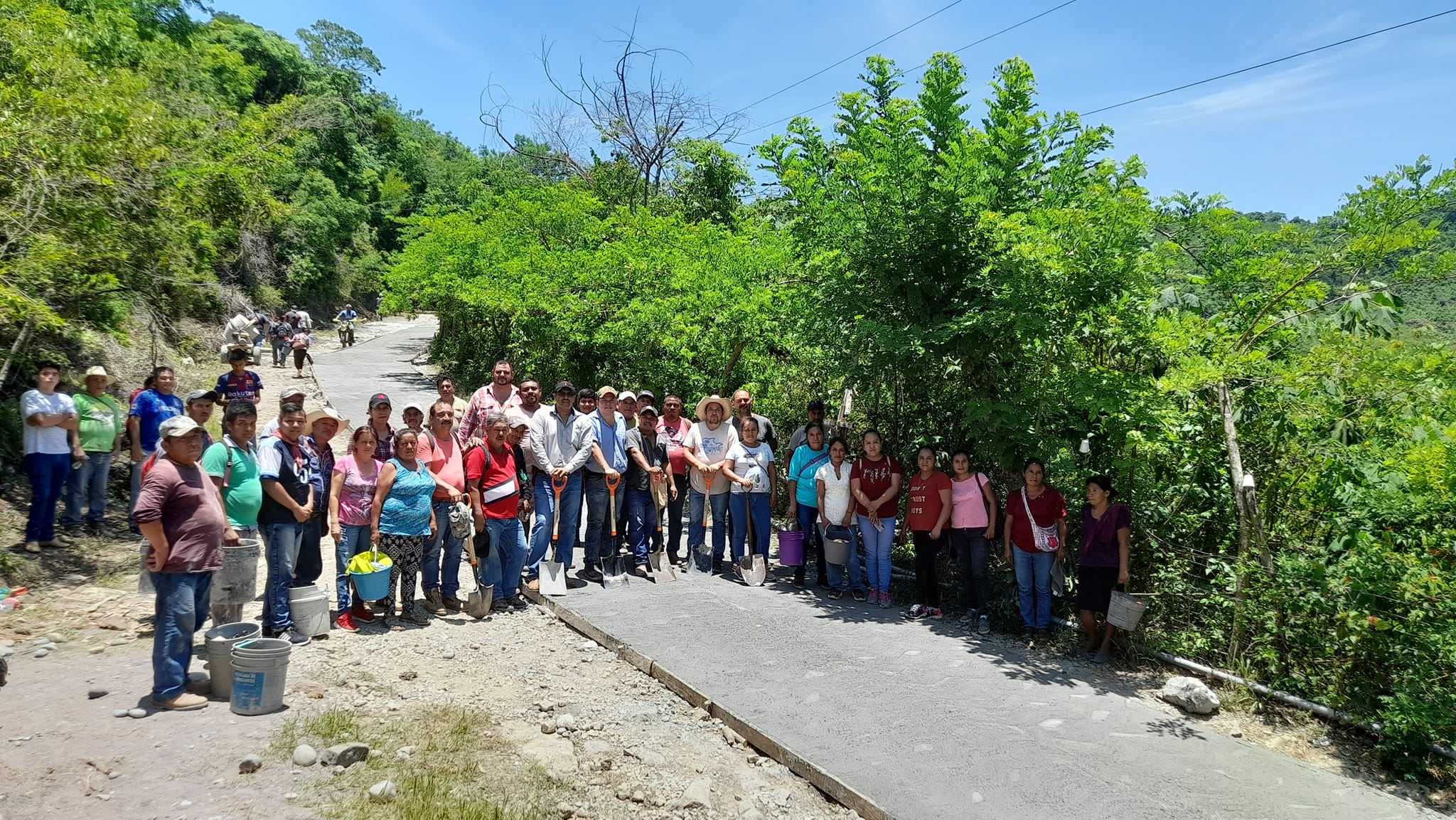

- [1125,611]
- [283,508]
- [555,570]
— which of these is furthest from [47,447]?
[1125,611]

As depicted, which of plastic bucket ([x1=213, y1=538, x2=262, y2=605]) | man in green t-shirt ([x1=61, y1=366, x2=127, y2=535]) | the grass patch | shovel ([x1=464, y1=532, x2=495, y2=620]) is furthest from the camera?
man in green t-shirt ([x1=61, y1=366, x2=127, y2=535])

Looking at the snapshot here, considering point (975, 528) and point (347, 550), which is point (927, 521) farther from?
point (347, 550)

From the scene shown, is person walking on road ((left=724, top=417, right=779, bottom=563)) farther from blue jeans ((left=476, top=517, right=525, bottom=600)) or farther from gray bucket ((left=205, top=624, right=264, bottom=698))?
gray bucket ((left=205, top=624, right=264, bottom=698))

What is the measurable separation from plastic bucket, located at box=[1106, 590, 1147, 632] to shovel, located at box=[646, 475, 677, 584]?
3961 mm

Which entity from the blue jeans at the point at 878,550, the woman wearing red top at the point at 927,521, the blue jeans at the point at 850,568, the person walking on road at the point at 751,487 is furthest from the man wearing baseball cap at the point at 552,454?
the woman wearing red top at the point at 927,521

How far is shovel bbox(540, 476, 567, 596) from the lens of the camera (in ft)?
25.4

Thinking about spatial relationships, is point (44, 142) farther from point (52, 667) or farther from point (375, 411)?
point (52, 667)

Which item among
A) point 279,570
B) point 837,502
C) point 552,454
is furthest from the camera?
point 837,502

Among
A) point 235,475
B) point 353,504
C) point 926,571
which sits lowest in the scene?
point 926,571

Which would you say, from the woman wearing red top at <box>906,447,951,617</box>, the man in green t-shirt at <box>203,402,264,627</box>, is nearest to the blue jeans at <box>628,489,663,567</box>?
the woman wearing red top at <box>906,447,951,617</box>

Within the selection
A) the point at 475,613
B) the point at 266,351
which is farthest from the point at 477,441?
the point at 266,351

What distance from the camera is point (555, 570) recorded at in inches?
309

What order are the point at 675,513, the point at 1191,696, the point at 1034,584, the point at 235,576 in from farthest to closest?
the point at 675,513
the point at 1034,584
the point at 235,576
the point at 1191,696

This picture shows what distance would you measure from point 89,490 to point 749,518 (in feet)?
21.7
